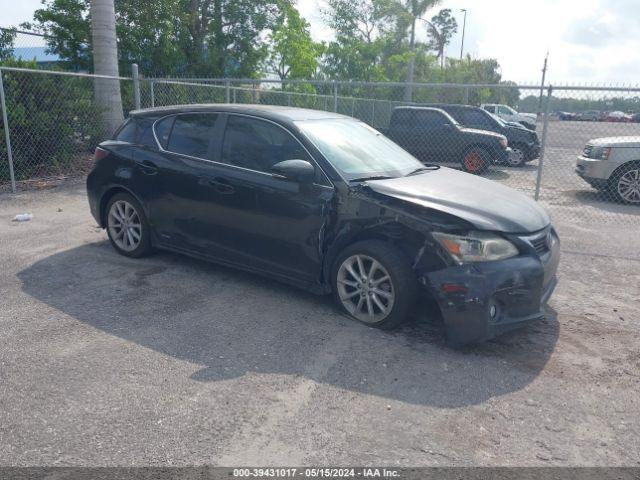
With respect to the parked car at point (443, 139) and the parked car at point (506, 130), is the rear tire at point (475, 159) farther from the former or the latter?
the parked car at point (506, 130)

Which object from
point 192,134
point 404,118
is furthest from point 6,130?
point 404,118

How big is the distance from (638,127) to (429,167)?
6.84 meters

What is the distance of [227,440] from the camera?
9.75 ft

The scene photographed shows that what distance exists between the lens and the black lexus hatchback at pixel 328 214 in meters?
4.02

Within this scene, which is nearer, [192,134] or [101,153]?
[192,134]

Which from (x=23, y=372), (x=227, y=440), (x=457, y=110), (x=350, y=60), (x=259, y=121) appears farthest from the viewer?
(x=350, y=60)

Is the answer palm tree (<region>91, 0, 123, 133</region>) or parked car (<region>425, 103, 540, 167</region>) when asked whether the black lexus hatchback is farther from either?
parked car (<region>425, 103, 540, 167</region>)

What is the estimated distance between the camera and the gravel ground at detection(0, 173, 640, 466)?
2.94m

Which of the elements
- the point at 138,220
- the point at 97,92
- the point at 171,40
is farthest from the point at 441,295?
the point at 171,40

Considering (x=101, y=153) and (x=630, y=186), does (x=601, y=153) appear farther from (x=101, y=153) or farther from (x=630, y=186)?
(x=101, y=153)

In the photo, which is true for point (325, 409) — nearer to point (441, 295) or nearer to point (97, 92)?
point (441, 295)

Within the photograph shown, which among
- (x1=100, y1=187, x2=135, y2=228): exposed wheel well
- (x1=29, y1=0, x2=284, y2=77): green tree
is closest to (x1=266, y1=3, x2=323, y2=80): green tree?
(x1=29, y1=0, x2=284, y2=77): green tree

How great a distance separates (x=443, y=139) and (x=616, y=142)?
4513mm

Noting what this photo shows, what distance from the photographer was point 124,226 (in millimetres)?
5988
